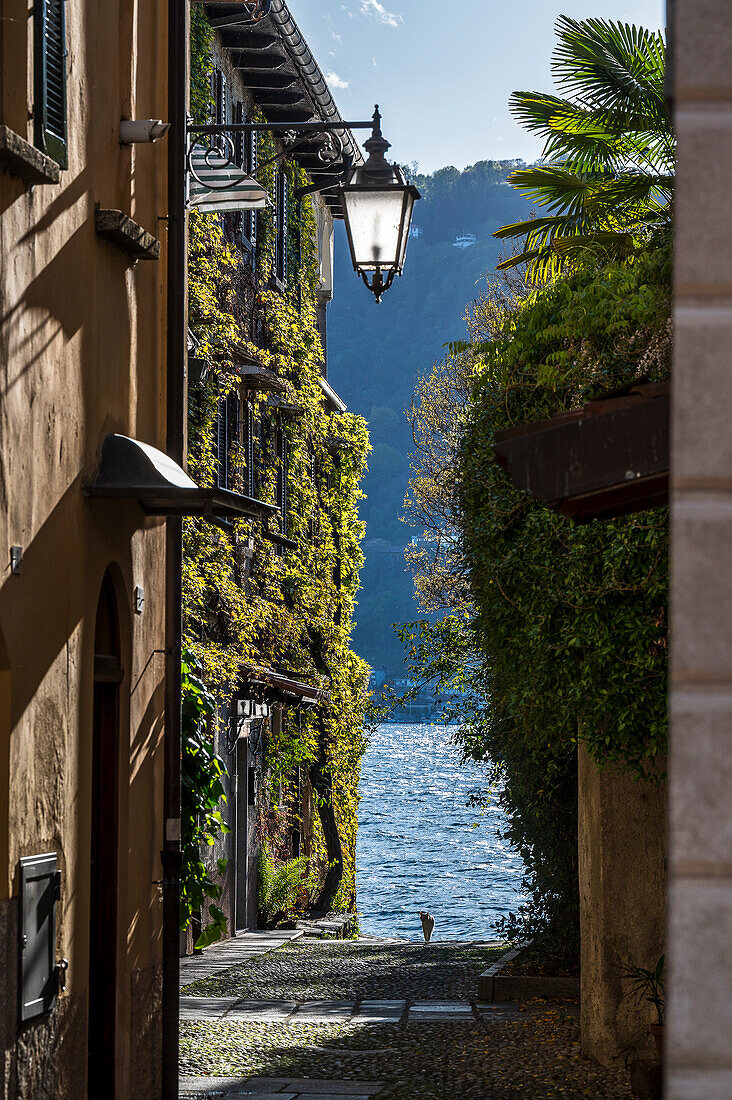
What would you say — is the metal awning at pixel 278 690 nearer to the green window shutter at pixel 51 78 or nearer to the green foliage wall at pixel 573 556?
the green foliage wall at pixel 573 556

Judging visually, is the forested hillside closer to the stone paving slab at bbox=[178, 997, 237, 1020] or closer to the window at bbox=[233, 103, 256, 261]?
the window at bbox=[233, 103, 256, 261]

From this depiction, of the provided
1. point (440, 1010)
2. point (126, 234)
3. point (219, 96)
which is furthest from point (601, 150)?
point (219, 96)

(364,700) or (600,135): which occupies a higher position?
(600,135)

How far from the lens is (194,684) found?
931cm

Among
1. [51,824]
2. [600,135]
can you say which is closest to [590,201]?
[600,135]

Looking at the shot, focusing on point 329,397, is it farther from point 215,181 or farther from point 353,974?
point 215,181

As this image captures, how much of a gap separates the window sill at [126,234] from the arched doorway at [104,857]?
1799 mm

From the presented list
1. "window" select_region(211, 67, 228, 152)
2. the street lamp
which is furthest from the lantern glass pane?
"window" select_region(211, 67, 228, 152)

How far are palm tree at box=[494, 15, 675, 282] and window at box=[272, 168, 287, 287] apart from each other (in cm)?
1224

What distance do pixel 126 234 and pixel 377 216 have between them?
181cm

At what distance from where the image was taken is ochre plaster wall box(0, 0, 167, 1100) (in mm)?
5949

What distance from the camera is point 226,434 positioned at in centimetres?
1858

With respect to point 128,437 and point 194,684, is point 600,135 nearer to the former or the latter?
point 128,437

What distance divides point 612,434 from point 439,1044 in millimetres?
7794
